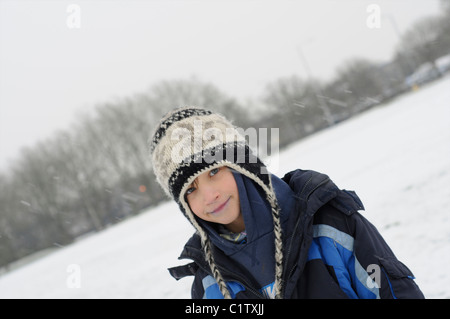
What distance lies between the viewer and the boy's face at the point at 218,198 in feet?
5.56

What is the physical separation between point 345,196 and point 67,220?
40959 mm

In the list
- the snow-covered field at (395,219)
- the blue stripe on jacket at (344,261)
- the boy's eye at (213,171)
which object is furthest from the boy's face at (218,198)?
the snow-covered field at (395,219)

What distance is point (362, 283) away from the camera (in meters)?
1.49

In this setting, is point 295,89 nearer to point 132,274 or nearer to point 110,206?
point 110,206

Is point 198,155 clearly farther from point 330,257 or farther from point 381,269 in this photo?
point 381,269

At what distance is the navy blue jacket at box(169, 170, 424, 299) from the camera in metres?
1.45

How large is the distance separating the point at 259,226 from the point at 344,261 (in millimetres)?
422

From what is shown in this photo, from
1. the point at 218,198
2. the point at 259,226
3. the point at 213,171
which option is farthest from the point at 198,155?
the point at 259,226

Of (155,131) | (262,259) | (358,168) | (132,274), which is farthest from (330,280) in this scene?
(358,168)

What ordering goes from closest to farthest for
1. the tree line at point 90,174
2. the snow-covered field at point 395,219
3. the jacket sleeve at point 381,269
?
the jacket sleeve at point 381,269 → the snow-covered field at point 395,219 → the tree line at point 90,174

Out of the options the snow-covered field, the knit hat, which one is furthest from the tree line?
the knit hat

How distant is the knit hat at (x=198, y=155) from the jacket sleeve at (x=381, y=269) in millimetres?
366

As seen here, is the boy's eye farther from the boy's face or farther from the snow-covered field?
the snow-covered field

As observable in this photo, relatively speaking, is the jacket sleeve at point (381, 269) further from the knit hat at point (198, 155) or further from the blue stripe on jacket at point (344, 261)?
the knit hat at point (198, 155)
